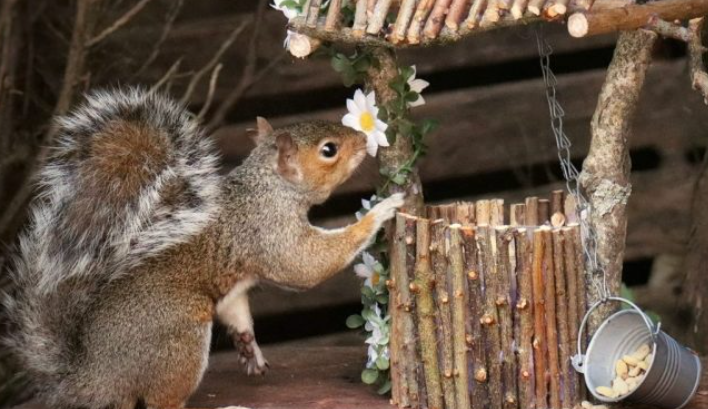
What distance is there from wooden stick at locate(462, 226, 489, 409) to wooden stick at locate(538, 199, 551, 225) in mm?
354

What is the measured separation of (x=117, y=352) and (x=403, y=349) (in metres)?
0.73

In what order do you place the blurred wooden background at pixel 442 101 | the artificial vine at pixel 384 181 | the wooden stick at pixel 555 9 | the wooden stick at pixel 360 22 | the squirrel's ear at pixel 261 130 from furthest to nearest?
the blurred wooden background at pixel 442 101
the squirrel's ear at pixel 261 130
the artificial vine at pixel 384 181
the wooden stick at pixel 360 22
the wooden stick at pixel 555 9

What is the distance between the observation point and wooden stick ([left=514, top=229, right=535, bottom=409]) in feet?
11.1

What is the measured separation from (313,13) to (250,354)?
1037mm

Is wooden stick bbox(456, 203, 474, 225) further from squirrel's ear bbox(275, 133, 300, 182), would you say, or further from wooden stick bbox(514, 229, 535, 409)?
squirrel's ear bbox(275, 133, 300, 182)

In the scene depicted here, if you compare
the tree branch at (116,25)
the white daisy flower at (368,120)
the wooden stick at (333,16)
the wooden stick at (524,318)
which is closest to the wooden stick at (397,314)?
the white daisy flower at (368,120)

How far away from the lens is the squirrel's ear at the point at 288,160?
3.71m

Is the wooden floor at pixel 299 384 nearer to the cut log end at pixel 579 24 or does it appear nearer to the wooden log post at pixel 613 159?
the wooden log post at pixel 613 159

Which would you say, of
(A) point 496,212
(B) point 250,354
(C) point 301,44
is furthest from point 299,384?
(C) point 301,44

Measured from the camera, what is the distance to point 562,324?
3439mm

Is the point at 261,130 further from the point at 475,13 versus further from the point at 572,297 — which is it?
the point at 572,297

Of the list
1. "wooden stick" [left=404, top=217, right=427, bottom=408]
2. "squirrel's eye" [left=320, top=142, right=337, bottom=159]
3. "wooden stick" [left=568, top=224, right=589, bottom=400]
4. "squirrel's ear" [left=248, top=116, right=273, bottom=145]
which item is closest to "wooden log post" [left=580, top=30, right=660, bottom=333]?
"wooden stick" [left=568, top=224, right=589, bottom=400]

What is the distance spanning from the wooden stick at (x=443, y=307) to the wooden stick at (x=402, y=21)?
48 cm

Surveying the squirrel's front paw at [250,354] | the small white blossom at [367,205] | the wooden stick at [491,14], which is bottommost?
the squirrel's front paw at [250,354]
